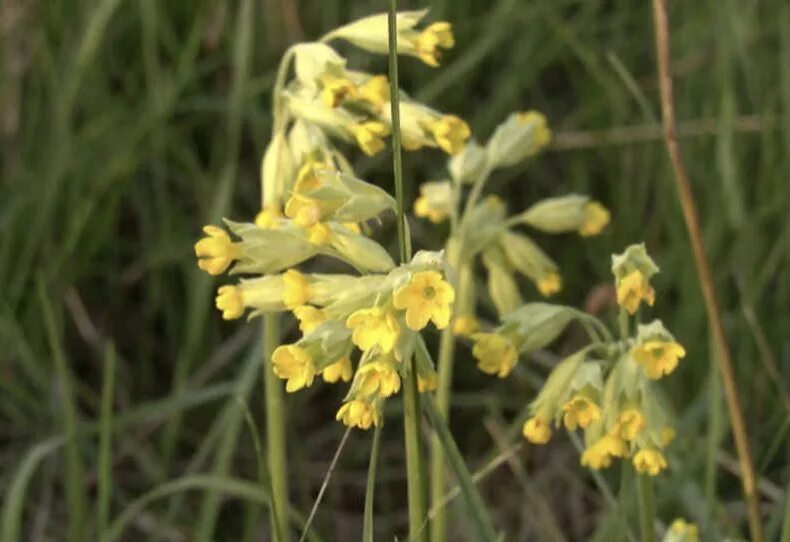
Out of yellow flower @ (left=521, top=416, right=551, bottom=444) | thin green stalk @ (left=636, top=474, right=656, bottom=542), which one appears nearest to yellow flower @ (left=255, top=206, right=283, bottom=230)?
yellow flower @ (left=521, top=416, right=551, bottom=444)

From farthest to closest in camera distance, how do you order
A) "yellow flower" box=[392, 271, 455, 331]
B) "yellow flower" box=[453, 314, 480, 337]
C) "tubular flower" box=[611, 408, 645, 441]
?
"yellow flower" box=[453, 314, 480, 337], "tubular flower" box=[611, 408, 645, 441], "yellow flower" box=[392, 271, 455, 331]

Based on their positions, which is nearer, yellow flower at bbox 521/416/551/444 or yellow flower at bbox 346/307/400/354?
yellow flower at bbox 346/307/400/354

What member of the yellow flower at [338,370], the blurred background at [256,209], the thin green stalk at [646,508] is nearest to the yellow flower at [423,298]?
the yellow flower at [338,370]

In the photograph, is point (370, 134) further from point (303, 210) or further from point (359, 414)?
point (359, 414)

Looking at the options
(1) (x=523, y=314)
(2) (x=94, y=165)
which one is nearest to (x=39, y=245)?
(2) (x=94, y=165)

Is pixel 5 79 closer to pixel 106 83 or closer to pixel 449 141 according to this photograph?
pixel 106 83

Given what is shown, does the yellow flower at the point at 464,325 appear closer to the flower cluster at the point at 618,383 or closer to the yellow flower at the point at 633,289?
the flower cluster at the point at 618,383

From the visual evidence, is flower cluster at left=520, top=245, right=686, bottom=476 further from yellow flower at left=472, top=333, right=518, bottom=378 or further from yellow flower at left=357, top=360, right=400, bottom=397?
yellow flower at left=357, top=360, right=400, bottom=397
